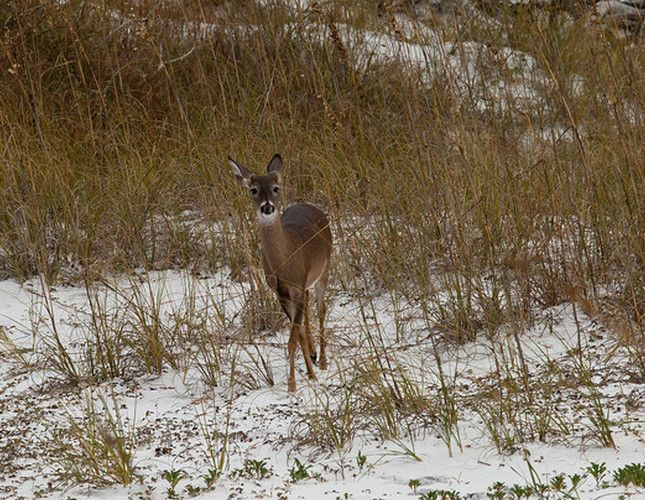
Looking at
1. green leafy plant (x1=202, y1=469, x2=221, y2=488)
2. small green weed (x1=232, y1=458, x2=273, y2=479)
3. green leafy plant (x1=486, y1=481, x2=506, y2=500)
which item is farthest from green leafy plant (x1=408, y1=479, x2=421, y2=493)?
green leafy plant (x1=202, y1=469, x2=221, y2=488)

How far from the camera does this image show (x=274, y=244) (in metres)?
5.62

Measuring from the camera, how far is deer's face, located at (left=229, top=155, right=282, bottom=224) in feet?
18.2

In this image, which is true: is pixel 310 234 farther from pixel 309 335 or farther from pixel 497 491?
pixel 497 491

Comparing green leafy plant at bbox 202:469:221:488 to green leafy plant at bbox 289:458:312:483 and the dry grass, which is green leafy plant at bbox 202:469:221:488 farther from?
the dry grass

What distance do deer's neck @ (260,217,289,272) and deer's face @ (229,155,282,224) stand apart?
0.12 ft

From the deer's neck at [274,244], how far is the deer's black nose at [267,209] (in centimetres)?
9

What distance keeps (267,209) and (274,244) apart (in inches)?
7.9

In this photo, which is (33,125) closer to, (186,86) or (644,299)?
(186,86)

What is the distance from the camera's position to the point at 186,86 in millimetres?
9375

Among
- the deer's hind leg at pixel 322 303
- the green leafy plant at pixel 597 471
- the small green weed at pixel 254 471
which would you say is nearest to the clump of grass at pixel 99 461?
the small green weed at pixel 254 471

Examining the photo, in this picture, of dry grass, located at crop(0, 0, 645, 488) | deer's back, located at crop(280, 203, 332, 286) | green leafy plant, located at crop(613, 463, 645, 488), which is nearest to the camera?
green leafy plant, located at crop(613, 463, 645, 488)

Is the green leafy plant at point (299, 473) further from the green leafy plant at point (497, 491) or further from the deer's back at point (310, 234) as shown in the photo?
the deer's back at point (310, 234)

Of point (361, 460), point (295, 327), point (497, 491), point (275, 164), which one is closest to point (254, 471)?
point (361, 460)

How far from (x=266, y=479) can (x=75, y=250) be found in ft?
10.6
